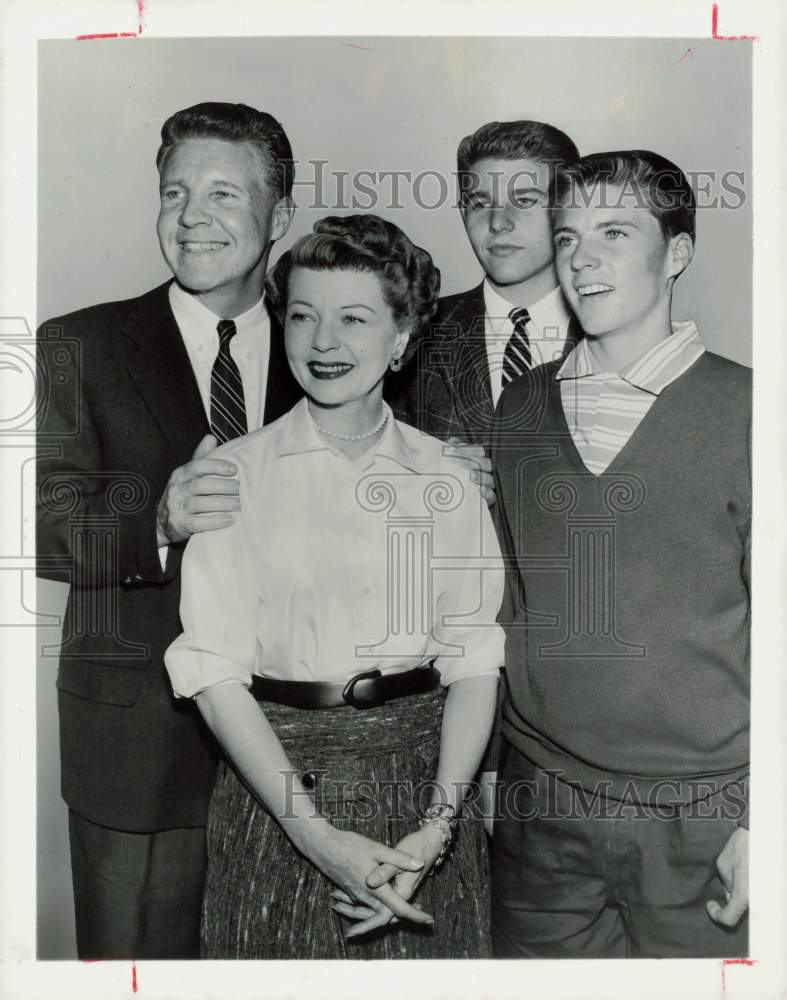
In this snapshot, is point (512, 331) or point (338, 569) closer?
point (338, 569)

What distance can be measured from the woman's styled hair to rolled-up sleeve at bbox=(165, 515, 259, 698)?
1.66 feet

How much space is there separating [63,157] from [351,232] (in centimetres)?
68

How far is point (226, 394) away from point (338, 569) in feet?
1.46

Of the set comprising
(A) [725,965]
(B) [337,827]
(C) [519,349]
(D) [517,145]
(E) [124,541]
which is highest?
(D) [517,145]

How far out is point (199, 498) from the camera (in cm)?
216

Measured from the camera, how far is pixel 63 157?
7.59 ft

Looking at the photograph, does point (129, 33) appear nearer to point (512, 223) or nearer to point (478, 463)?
point (512, 223)

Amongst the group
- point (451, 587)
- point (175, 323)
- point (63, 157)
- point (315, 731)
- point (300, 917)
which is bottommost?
point (300, 917)

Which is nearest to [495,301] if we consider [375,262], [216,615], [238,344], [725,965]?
[375,262]

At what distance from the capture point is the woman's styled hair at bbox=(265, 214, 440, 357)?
84.4 inches

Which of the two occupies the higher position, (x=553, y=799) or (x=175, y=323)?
(x=175, y=323)

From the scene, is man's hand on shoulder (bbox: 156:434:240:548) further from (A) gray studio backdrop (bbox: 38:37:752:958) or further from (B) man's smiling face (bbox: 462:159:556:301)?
(B) man's smiling face (bbox: 462:159:556:301)

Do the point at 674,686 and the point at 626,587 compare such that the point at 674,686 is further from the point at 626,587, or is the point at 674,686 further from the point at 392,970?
the point at 392,970

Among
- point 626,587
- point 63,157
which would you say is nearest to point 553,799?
point 626,587
